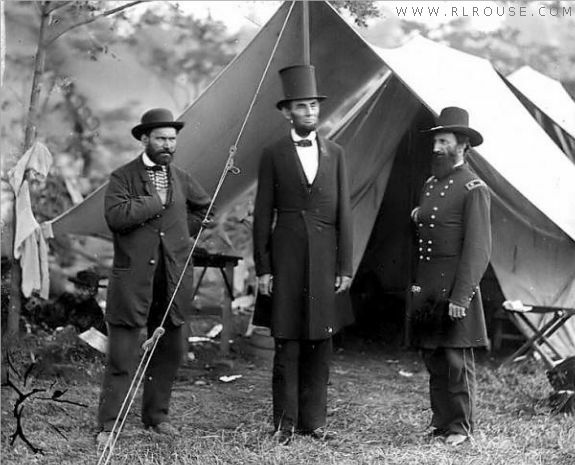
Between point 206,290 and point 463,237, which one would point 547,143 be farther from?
point 206,290

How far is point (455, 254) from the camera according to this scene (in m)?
4.36

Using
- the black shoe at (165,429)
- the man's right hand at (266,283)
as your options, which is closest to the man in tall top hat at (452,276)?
the man's right hand at (266,283)

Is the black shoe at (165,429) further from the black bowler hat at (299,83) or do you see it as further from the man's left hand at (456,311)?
the black bowler hat at (299,83)

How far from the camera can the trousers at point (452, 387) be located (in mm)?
4359

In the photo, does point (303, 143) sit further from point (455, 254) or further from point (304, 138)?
point (455, 254)

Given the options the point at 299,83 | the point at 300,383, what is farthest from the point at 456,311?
the point at 299,83

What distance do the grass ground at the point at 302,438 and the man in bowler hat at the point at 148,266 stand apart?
0.90ft

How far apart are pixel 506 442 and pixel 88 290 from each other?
148 inches

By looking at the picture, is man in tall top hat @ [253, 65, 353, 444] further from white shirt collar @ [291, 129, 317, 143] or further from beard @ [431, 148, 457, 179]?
beard @ [431, 148, 457, 179]

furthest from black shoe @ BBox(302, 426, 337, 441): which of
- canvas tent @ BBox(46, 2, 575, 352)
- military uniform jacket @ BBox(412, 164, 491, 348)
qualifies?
canvas tent @ BBox(46, 2, 575, 352)

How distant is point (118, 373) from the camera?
4410mm

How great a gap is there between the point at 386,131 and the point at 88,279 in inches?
102

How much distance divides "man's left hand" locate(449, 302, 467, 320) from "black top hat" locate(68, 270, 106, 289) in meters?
3.43

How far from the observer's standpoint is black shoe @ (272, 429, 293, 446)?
433 centimetres
